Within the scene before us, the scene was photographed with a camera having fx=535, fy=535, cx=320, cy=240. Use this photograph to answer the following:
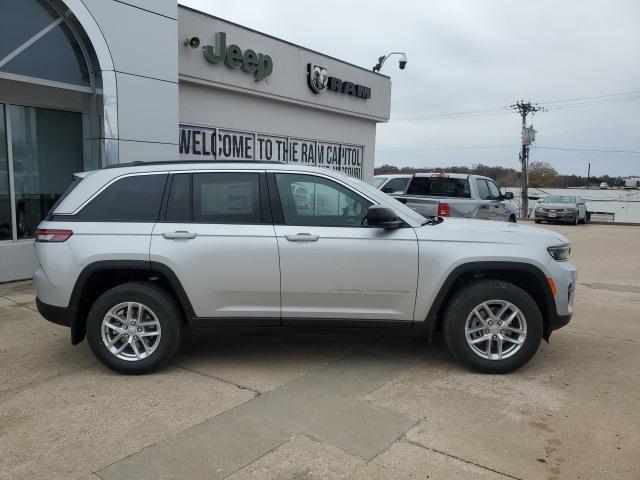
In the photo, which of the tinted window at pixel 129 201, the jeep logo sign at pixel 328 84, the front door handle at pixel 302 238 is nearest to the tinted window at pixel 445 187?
the jeep logo sign at pixel 328 84

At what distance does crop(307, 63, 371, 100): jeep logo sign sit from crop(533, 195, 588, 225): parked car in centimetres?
1738

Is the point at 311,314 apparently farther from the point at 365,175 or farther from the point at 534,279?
the point at 365,175

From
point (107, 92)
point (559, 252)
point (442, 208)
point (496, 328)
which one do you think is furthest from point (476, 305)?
point (442, 208)

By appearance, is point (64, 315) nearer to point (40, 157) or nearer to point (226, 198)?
point (226, 198)

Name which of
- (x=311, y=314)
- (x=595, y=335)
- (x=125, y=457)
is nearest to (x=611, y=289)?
(x=595, y=335)

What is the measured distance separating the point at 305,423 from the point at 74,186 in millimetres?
2840

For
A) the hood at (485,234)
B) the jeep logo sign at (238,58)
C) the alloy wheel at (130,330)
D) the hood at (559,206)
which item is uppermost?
the jeep logo sign at (238,58)

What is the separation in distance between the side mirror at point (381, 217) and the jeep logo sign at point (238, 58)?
23.6ft

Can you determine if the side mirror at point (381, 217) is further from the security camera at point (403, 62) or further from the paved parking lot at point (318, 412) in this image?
the security camera at point (403, 62)

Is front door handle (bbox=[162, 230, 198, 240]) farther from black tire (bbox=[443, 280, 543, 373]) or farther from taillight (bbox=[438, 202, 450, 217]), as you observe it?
taillight (bbox=[438, 202, 450, 217])

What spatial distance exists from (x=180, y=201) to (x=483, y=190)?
30.5 ft

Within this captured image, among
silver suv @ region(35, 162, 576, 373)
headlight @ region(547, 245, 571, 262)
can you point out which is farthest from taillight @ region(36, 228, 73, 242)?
headlight @ region(547, 245, 571, 262)

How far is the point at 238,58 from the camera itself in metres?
10.9

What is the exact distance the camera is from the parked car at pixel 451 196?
35.7ft
